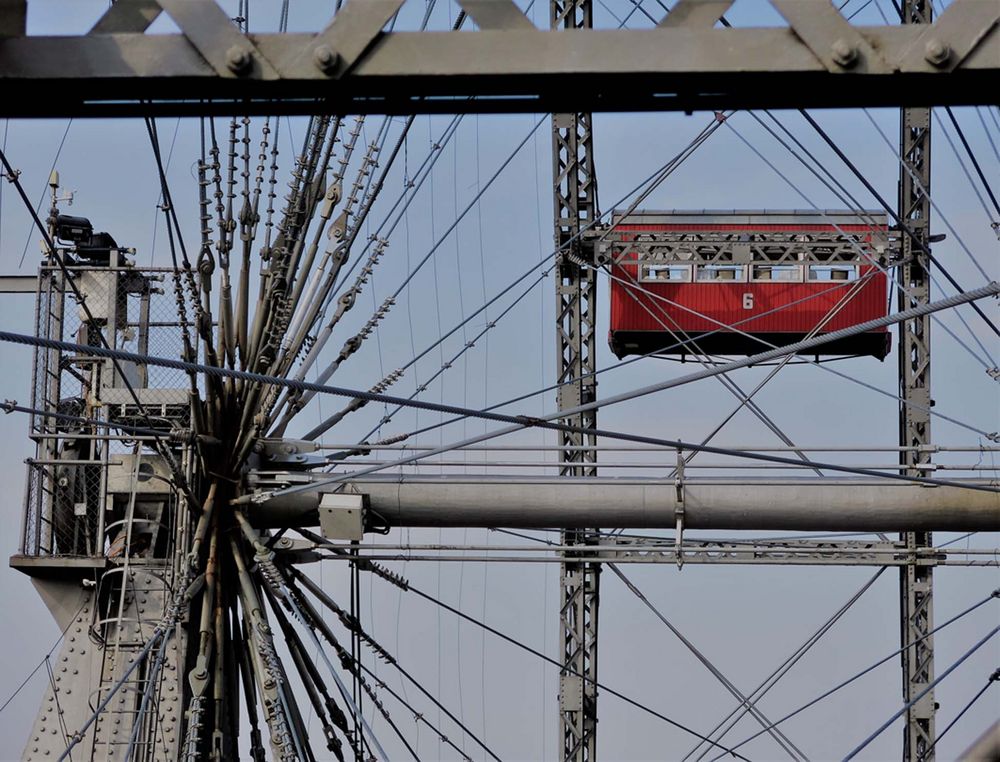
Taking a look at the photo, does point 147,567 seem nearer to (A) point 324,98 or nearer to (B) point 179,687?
(B) point 179,687

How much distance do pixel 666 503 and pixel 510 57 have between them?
9011mm

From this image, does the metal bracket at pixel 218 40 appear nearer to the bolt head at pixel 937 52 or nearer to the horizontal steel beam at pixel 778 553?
the bolt head at pixel 937 52

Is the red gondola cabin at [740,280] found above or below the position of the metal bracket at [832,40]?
above

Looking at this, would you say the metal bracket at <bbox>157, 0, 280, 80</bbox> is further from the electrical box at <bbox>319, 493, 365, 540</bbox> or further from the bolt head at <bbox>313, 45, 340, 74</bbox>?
the electrical box at <bbox>319, 493, 365, 540</bbox>

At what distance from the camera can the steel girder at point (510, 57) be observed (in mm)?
5191

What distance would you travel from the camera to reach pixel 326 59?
17.2ft

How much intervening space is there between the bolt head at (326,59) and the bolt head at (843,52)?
139 cm

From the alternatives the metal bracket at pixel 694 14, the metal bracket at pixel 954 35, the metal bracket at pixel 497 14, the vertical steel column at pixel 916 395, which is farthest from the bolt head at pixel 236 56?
the vertical steel column at pixel 916 395

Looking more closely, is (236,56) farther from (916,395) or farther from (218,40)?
(916,395)

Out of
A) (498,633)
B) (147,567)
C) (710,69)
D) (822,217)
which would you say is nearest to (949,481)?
(498,633)

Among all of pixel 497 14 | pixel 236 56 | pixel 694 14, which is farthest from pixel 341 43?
pixel 694 14

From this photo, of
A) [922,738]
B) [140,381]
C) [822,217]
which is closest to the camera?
[140,381]

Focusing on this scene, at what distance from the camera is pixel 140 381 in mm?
14484

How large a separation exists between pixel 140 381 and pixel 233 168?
1.86 meters
